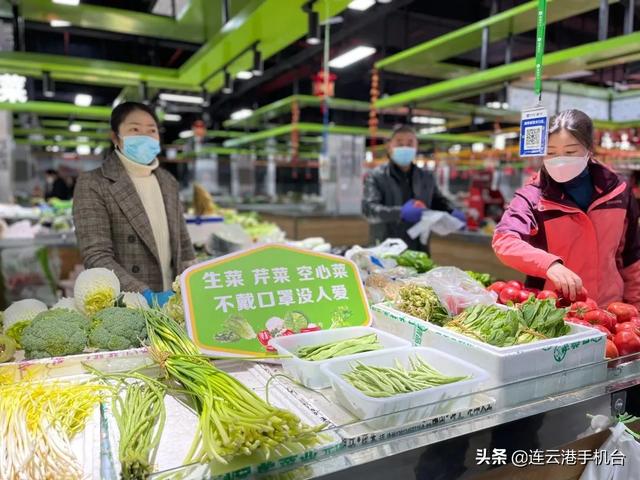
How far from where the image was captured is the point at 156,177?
287 cm

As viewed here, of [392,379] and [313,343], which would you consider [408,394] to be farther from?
[313,343]

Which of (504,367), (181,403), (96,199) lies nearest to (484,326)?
(504,367)

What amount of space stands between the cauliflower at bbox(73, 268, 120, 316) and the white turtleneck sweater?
0.86m

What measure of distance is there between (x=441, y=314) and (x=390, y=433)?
0.75 m

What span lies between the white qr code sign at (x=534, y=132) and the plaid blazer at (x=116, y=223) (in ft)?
6.15

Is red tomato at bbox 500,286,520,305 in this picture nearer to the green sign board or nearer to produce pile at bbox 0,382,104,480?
the green sign board

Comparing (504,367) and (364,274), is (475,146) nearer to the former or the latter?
(364,274)

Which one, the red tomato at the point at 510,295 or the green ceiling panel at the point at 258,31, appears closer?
the red tomato at the point at 510,295

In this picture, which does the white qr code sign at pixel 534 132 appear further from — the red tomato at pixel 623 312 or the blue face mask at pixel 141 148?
the blue face mask at pixel 141 148

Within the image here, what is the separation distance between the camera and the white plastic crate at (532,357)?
1473mm

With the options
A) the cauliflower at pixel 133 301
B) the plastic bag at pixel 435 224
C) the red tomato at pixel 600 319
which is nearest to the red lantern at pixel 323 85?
the plastic bag at pixel 435 224

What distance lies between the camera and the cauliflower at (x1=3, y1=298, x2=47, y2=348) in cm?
173

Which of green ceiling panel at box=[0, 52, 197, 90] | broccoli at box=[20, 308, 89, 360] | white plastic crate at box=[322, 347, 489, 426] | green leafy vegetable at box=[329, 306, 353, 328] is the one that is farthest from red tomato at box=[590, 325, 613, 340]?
green ceiling panel at box=[0, 52, 197, 90]

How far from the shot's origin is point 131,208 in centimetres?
266
